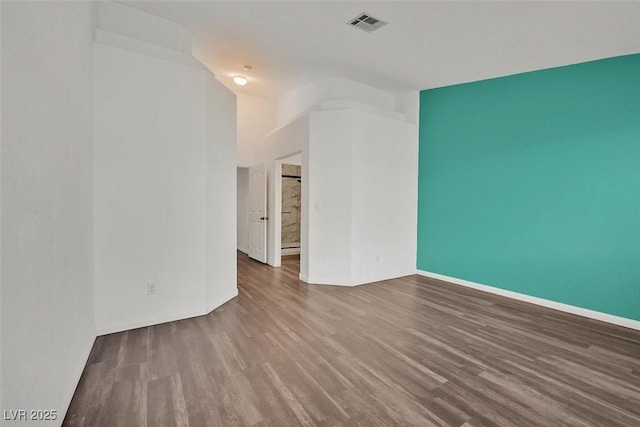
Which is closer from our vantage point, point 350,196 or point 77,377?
point 77,377

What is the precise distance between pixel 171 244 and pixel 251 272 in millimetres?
2398

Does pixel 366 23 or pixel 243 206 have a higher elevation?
pixel 366 23

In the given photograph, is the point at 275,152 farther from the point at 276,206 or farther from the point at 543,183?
the point at 543,183

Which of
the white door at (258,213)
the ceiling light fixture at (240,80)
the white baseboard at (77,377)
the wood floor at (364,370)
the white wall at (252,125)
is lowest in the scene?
the wood floor at (364,370)

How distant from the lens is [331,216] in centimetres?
474

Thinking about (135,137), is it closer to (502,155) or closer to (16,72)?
(16,72)

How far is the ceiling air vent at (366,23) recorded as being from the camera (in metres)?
3.24

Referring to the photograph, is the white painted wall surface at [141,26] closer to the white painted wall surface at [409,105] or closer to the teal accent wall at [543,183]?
the white painted wall surface at [409,105]

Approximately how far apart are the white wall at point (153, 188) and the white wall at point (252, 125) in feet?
9.53

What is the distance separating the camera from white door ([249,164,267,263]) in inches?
240

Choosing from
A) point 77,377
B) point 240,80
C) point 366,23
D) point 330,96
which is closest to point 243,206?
point 240,80

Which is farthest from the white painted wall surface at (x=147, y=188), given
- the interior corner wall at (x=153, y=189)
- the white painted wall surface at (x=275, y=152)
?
the white painted wall surface at (x=275, y=152)

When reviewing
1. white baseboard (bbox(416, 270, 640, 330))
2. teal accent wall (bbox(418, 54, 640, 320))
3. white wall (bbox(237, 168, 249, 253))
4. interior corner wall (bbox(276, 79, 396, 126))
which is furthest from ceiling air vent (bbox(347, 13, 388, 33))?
white wall (bbox(237, 168, 249, 253))

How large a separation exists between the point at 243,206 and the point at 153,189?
4715 mm
